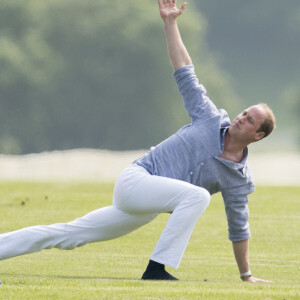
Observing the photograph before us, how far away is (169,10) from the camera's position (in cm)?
727

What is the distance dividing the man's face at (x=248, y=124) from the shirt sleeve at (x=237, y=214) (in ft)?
1.74

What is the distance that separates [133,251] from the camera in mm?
11508

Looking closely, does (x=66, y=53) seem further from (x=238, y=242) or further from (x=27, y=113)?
(x=238, y=242)

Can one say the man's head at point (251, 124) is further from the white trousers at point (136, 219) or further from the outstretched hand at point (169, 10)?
the outstretched hand at point (169, 10)

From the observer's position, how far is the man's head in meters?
6.94

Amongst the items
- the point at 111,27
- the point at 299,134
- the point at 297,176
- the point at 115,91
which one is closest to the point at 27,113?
the point at 115,91

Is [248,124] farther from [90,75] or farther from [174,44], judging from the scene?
[90,75]

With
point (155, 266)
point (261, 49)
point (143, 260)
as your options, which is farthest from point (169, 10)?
point (261, 49)

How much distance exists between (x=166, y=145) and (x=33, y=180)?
66.7ft

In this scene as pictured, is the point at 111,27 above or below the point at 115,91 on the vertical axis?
above

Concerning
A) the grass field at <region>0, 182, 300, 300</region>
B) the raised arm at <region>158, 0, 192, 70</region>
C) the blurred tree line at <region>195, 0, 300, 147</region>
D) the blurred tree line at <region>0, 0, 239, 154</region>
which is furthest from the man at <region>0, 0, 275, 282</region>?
the blurred tree line at <region>195, 0, 300, 147</region>

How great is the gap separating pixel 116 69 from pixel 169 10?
180 ft

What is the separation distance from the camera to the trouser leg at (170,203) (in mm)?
6633

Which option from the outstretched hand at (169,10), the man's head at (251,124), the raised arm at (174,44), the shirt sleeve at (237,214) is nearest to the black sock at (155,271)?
Result: the shirt sleeve at (237,214)
